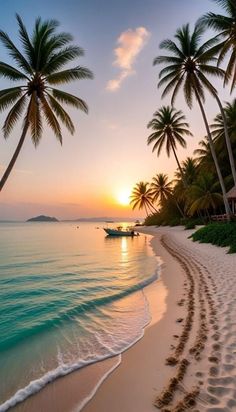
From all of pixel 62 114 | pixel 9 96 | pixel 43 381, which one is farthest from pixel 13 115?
pixel 43 381

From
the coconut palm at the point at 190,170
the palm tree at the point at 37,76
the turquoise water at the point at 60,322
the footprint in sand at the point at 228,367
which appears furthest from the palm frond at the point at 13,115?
the coconut palm at the point at 190,170

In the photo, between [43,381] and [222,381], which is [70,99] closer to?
[43,381]

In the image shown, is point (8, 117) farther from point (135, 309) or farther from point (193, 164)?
point (193, 164)

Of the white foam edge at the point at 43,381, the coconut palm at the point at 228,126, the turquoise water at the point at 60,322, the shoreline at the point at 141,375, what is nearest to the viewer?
the shoreline at the point at 141,375

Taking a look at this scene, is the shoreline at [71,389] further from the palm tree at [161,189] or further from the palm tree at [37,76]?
the palm tree at [161,189]

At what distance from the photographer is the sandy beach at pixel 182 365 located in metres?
3.42

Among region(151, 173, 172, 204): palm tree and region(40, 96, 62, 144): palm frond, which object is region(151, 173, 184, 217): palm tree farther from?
region(40, 96, 62, 144): palm frond

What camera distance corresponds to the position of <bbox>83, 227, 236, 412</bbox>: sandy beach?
342 centimetres

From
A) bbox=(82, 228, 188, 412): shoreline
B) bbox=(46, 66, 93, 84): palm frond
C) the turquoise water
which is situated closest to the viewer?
bbox=(82, 228, 188, 412): shoreline

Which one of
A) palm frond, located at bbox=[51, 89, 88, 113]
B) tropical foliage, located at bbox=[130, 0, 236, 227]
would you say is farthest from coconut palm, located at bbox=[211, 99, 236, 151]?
palm frond, located at bbox=[51, 89, 88, 113]

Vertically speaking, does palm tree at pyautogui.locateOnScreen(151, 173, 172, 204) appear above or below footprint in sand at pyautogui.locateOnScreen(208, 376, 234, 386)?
above

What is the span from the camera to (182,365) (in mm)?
4250

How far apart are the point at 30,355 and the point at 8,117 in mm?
11190

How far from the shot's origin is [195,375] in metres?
3.89
